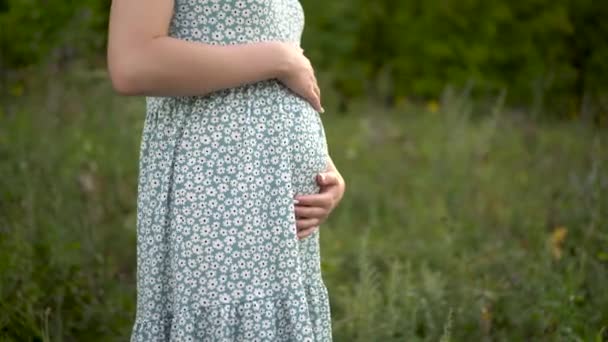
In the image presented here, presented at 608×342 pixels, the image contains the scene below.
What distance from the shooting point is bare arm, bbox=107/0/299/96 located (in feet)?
5.23

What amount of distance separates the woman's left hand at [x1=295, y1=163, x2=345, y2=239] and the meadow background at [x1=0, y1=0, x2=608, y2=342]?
0.63 m

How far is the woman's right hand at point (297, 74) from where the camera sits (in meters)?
1.75

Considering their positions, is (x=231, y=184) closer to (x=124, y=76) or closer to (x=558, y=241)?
(x=124, y=76)

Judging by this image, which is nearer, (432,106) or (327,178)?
(327,178)

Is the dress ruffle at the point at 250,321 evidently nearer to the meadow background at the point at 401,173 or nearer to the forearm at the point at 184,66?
the forearm at the point at 184,66

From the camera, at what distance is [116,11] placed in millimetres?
1606

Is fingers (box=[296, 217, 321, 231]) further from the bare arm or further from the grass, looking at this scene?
the grass

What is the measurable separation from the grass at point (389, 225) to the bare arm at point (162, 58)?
989 mm

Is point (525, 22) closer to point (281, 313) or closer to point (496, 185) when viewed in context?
point (496, 185)

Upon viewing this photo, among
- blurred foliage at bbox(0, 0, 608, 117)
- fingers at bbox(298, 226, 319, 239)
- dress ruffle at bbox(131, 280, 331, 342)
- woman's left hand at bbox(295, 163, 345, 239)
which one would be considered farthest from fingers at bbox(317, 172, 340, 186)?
blurred foliage at bbox(0, 0, 608, 117)

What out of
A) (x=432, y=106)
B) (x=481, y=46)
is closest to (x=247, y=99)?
(x=432, y=106)

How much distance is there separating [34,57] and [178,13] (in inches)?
148

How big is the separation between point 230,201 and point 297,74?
0.33m

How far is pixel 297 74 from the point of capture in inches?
69.7
